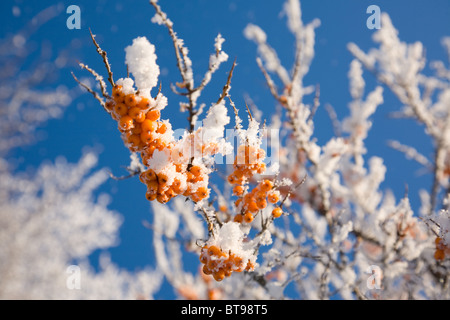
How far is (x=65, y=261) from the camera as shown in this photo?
984 cm

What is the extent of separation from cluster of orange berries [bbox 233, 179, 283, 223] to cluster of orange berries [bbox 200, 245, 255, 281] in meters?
0.33

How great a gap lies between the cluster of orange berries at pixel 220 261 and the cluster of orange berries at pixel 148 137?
407 mm

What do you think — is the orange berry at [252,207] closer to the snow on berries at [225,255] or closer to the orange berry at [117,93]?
the snow on berries at [225,255]

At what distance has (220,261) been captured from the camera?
1.80 m

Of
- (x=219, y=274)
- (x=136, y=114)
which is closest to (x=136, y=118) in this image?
(x=136, y=114)

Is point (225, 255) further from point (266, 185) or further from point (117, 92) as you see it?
point (117, 92)

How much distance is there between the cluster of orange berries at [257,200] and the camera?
205 centimetres

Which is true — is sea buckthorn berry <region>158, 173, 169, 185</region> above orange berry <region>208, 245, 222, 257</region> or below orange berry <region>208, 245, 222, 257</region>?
above

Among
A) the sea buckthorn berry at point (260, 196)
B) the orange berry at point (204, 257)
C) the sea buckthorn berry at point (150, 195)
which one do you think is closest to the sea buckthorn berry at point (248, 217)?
the sea buckthorn berry at point (260, 196)

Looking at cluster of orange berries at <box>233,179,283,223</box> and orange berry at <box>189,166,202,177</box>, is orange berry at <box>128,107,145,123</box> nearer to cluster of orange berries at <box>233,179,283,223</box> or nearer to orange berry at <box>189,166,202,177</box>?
orange berry at <box>189,166,202,177</box>

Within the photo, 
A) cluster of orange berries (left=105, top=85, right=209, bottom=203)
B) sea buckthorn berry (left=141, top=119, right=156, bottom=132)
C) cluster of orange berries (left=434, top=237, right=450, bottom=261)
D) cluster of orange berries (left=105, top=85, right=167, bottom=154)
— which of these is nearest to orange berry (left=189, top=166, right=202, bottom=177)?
cluster of orange berries (left=105, top=85, right=209, bottom=203)

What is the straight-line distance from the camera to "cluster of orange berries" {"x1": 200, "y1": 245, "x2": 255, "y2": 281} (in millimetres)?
1802
